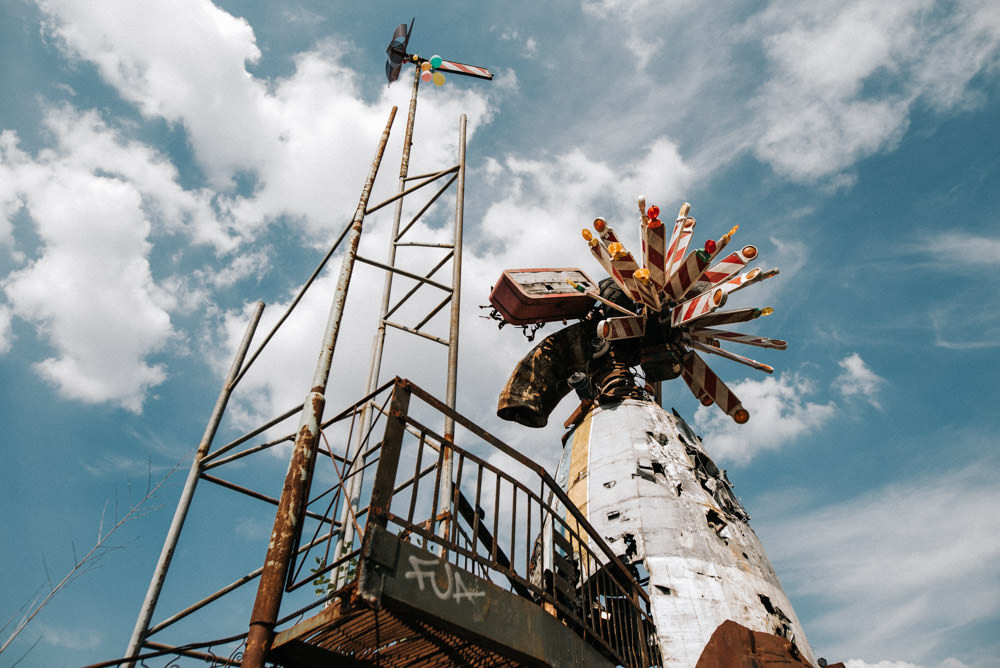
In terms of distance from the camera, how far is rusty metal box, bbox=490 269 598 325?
1162 centimetres

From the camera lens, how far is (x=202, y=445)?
21.5 ft

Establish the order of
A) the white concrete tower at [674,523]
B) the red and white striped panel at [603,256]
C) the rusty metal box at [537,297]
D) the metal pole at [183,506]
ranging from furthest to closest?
the rusty metal box at [537,297] < the red and white striped panel at [603,256] < the white concrete tower at [674,523] < the metal pole at [183,506]

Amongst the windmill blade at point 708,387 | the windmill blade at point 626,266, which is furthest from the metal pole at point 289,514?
the windmill blade at point 708,387

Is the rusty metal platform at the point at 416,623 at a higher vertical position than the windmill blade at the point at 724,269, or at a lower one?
lower

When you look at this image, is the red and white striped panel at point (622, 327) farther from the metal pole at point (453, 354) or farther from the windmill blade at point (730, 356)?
the metal pole at point (453, 354)

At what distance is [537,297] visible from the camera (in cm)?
1154

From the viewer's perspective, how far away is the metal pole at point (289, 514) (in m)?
4.14

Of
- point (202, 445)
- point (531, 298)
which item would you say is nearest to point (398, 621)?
point (202, 445)

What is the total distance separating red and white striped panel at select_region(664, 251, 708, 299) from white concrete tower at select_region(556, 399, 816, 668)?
6.73 feet

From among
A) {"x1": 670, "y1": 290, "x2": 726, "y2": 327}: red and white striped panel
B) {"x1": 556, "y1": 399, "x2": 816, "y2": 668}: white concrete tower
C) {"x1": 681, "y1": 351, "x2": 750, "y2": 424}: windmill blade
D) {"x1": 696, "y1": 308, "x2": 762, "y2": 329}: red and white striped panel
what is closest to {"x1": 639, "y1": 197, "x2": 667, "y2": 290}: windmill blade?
{"x1": 670, "y1": 290, "x2": 726, "y2": 327}: red and white striped panel

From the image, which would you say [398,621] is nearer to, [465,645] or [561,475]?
[465,645]

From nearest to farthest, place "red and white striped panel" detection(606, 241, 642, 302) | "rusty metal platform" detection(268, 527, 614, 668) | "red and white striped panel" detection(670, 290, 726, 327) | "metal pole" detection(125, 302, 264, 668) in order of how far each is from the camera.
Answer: "rusty metal platform" detection(268, 527, 614, 668) < "metal pole" detection(125, 302, 264, 668) < "red and white striped panel" detection(670, 290, 726, 327) < "red and white striped panel" detection(606, 241, 642, 302)

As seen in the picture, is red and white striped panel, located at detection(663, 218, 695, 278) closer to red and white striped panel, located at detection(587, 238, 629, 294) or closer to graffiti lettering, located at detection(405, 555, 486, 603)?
red and white striped panel, located at detection(587, 238, 629, 294)

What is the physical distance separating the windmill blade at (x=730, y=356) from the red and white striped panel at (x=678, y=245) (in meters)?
1.46
